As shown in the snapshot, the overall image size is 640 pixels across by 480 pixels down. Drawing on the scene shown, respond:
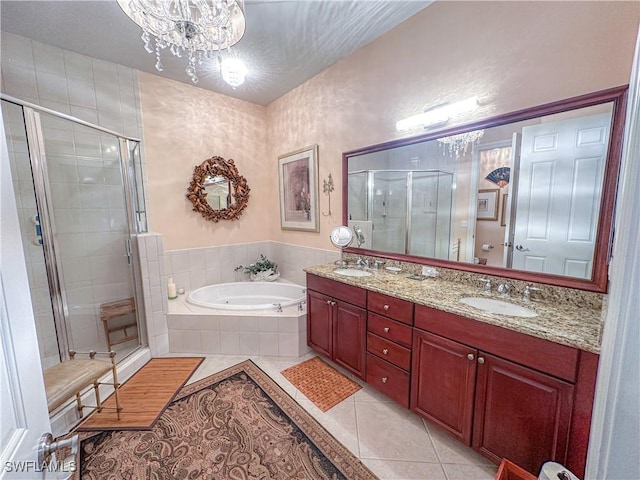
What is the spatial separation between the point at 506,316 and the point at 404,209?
3.70 feet

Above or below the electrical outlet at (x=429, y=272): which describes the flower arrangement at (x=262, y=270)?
below

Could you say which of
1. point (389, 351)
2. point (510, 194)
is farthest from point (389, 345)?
point (510, 194)

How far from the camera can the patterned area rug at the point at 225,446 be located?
55.7 inches

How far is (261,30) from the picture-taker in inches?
79.0

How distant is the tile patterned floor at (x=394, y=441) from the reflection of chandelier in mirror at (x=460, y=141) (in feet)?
6.02

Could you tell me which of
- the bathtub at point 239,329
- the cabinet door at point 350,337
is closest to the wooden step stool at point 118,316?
the bathtub at point 239,329

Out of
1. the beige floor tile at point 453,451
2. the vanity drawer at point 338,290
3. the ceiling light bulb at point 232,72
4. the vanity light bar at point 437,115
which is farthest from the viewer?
the ceiling light bulb at point 232,72

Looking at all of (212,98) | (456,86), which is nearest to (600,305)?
(456,86)

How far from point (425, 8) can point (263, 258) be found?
3013 millimetres

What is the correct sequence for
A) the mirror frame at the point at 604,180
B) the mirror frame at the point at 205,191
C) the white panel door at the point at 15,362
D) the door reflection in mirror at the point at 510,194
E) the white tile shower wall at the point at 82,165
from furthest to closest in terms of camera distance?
1. the mirror frame at the point at 205,191
2. the white tile shower wall at the point at 82,165
3. the door reflection in mirror at the point at 510,194
4. the mirror frame at the point at 604,180
5. the white panel door at the point at 15,362

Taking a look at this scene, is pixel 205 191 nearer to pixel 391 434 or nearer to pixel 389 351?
pixel 389 351

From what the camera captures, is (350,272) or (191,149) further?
(191,149)

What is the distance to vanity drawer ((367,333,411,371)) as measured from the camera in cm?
166

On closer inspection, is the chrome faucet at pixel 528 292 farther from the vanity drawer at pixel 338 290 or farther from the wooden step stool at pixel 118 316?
the wooden step stool at pixel 118 316
